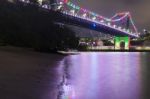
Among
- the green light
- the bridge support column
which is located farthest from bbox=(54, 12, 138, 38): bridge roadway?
the green light

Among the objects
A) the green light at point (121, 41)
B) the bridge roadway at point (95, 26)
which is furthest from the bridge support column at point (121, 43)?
the bridge roadway at point (95, 26)

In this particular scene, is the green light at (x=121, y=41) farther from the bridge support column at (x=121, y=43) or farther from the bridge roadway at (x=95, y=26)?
the bridge roadway at (x=95, y=26)

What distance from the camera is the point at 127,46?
482 ft

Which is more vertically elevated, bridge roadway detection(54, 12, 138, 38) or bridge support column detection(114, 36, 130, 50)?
bridge roadway detection(54, 12, 138, 38)

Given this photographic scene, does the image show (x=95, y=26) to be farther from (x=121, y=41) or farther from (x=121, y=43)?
(x=121, y=43)

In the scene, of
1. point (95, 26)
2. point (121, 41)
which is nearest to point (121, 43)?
point (121, 41)

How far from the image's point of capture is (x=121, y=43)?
473ft

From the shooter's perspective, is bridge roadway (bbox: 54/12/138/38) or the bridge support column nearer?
bridge roadway (bbox: 54/12/138/38)

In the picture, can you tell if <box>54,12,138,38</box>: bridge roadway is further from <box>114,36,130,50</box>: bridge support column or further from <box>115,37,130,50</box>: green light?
<box>115,37,130,50</box>: green light

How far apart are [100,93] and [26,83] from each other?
108 inches

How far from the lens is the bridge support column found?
142750 mm

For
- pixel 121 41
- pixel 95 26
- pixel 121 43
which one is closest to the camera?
pixel 95 26

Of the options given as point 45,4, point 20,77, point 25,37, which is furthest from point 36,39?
point 20,77

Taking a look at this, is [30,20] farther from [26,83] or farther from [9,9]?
[26,83]
